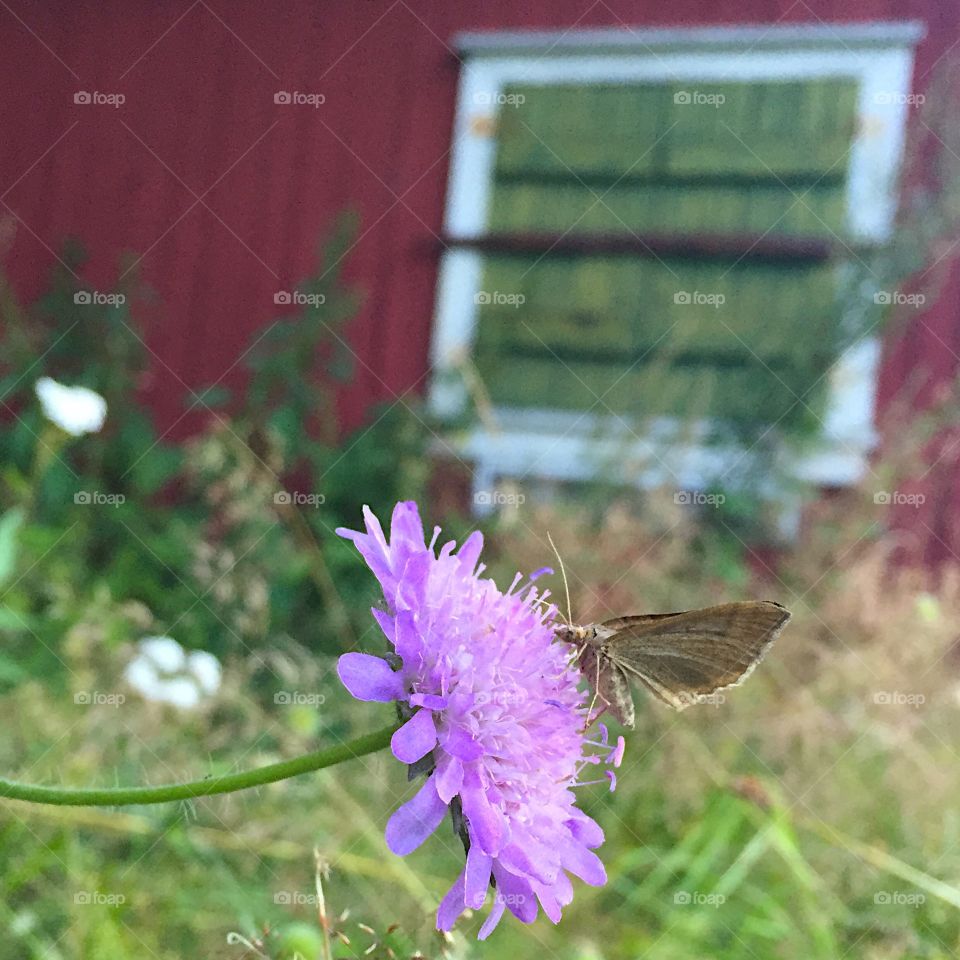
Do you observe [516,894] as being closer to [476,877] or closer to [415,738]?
[476,877]

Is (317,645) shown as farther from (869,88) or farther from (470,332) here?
(869,88)

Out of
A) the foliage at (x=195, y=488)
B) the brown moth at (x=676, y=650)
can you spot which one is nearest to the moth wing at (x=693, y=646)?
the brown moth at (x=676, y=650)

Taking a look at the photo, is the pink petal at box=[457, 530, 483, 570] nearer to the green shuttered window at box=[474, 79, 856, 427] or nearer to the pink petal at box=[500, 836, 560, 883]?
the pink petal at box=[500, 836, 560, 883]

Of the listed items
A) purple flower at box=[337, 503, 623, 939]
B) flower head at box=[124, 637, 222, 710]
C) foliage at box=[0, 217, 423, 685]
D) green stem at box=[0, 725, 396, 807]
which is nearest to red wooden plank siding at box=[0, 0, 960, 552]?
foliage at box=[0, 217, 423, 685]

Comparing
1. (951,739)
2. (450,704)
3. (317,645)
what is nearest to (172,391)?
(317,645)

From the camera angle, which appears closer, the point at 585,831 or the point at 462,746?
the point at 462,746

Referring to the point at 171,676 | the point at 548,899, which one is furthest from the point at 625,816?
the point at 548,899
